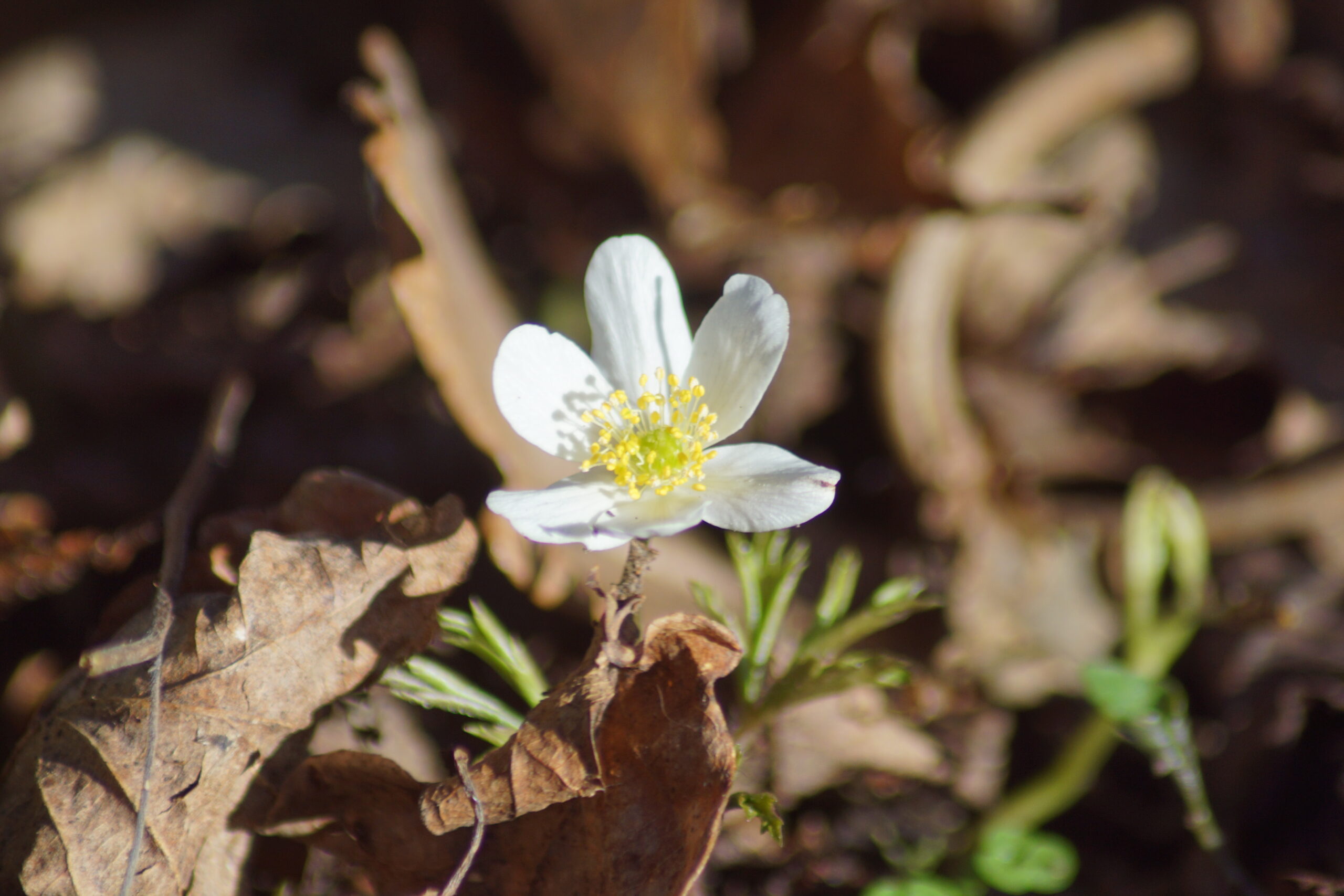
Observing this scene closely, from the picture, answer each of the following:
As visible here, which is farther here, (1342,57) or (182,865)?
(1342,57)

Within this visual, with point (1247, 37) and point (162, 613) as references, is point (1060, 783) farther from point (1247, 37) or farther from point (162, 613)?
point (1247, 37)

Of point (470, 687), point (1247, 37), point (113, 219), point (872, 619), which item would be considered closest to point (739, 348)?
point (872, 619)

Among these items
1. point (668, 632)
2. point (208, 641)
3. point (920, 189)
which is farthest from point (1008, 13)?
point (208, 641)

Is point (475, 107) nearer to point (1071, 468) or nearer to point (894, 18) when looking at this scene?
point (894, 18)

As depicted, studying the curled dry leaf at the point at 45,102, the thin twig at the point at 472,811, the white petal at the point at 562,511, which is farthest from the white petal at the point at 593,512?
the curled dry leaf at the point at 45,102

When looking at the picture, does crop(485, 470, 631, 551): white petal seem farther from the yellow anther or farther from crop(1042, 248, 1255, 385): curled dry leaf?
crop(1042, 248, 1255, 385): curled dry leaf

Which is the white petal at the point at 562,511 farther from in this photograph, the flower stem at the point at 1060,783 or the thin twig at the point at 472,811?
the flower stem at the point at 1060,783
